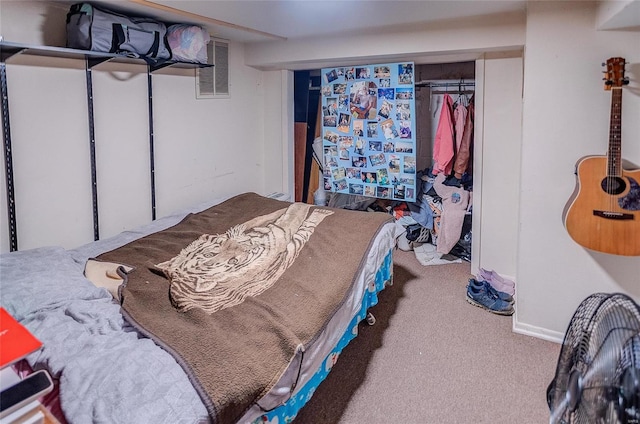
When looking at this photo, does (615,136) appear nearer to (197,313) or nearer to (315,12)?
(315,12)

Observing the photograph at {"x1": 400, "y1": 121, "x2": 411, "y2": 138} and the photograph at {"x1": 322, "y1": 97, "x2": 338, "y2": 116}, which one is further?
the photograph at {"x1": 322, "y1": 97, "x2": 338, "y2": 116}

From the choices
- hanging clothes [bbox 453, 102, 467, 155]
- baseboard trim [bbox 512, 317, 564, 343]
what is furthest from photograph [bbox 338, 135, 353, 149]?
baseboard trim [bbox 512, 317, 564, 343]

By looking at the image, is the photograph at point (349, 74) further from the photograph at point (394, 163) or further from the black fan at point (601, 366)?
the black fan at point (601, 366)

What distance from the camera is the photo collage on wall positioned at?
3.67m

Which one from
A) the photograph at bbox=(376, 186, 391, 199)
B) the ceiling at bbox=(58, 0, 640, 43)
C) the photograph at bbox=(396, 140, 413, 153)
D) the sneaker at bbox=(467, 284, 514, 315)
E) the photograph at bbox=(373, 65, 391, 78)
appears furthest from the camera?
the photograph at bbox=(376, 186, 391, 199)

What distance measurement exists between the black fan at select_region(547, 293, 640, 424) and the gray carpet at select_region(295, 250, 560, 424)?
86 centimetres

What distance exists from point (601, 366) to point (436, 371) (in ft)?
4.65

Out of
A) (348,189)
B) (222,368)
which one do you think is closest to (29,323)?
(222,368)

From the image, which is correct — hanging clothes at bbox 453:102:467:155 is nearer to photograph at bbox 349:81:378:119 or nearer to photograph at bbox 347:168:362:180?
photograph at bbox 349:81:378:119

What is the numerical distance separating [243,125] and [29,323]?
2.70 m

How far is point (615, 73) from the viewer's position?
2.04 metres

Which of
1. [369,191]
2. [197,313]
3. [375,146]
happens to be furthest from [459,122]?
[197,313]

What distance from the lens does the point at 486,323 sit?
275cm

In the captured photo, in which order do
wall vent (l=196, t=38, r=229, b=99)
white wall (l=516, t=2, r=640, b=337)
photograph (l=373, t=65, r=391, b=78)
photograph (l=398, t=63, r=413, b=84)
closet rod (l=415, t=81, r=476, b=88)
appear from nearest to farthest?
white wall (l=516, t=2, r=640, b=337) → wall vent (l=196, t=38, r=229, b=99) → photograph (l=398, t=63, r=413, b=84) → photograph (l=373, t=65, r=391, b=78) → closet rod (l=415, t=81, r=476, b=88)
